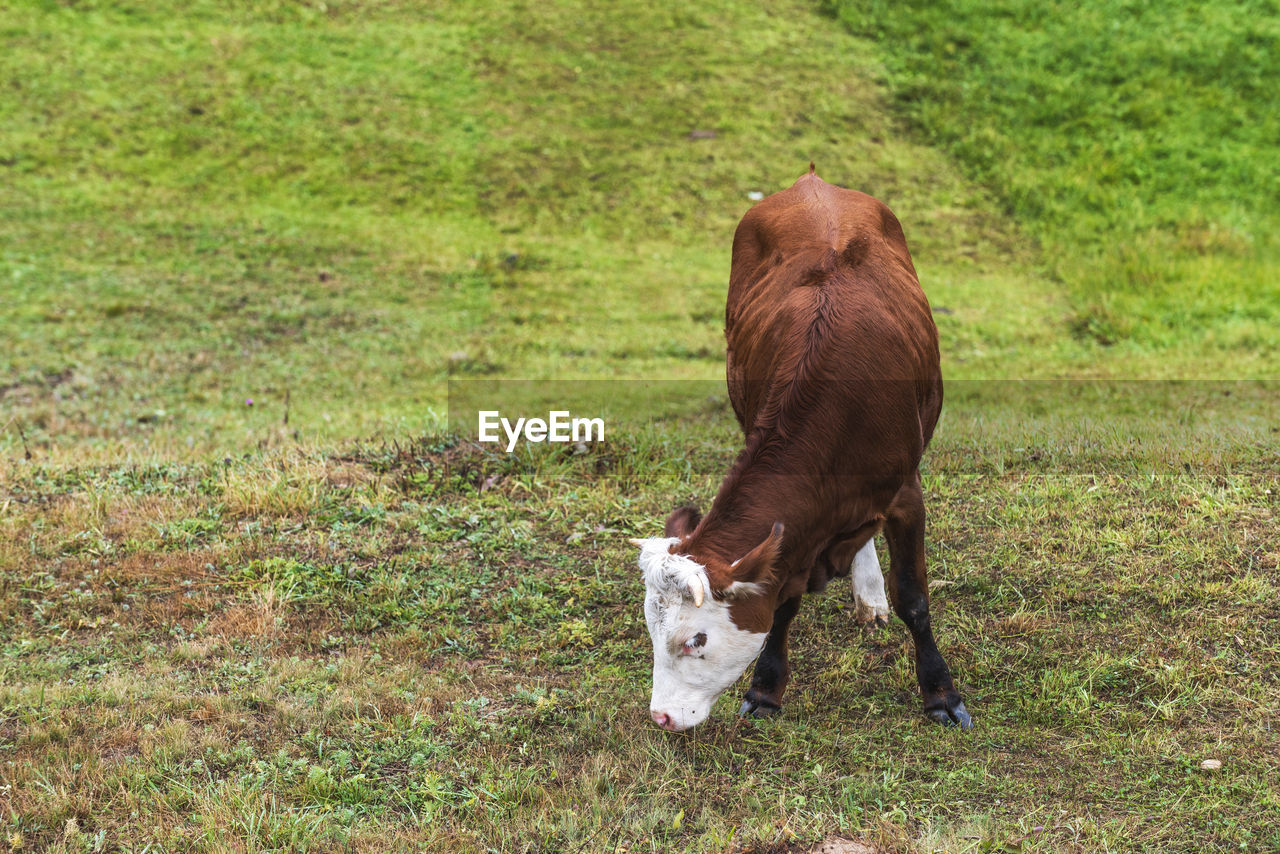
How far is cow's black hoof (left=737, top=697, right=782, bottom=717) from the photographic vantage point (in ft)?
19.3

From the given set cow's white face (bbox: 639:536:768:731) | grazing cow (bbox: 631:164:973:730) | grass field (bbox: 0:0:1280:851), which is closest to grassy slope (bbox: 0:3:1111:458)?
grass field (bbox: 0:0:1280:851)

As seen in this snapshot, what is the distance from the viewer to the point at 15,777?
5145 millimetres

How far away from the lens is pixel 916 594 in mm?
5852

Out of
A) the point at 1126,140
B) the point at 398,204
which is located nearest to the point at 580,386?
the point at 398,204

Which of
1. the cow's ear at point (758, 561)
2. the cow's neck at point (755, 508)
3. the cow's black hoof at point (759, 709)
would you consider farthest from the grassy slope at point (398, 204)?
the cow's ear at point (758, 561)

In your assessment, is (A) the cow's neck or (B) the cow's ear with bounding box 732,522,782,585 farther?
(A) the cow's neck

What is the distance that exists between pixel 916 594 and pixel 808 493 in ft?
3.31

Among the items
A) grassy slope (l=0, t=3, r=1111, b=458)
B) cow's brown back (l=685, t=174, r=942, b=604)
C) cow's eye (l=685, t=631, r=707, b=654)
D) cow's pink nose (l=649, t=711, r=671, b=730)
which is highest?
cow's brown back (l=685, t=174, r=942, b=604)

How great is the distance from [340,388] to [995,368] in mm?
8249

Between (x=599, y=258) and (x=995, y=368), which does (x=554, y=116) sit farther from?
(x=995, y=368)

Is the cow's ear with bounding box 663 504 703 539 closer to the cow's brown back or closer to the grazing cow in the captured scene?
the grazing cow

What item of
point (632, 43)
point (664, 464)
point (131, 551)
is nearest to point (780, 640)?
point (664, 464)

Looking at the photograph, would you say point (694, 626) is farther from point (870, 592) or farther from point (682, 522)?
point (870, 592)

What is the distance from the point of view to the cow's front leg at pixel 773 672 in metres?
5.93
